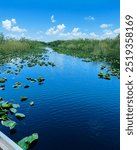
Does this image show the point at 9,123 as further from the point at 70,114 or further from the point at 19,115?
the point at 70,114

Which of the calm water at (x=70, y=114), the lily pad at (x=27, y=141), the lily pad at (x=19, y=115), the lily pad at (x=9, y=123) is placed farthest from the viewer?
the lily pad at (x=19, y=115)

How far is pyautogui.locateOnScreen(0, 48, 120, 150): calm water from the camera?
20.9 ft

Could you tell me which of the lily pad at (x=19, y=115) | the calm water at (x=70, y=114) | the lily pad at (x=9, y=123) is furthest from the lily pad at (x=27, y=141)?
the lily pad at (x=19, y=115)


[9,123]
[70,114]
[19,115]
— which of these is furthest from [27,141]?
[70,114]

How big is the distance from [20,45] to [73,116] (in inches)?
942

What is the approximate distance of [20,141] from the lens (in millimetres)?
6012

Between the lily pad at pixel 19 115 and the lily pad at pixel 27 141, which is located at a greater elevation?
the lily pad at pixel 19 115

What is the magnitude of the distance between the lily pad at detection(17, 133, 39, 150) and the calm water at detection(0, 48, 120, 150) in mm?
138

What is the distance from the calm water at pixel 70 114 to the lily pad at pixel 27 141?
0.14 metres

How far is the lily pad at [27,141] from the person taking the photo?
591 centimetres

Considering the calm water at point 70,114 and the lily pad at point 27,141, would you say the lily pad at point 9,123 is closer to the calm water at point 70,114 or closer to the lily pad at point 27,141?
the calm water at point 70,114

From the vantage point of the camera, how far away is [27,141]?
6.02 metres

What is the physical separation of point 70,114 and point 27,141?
2.28 m

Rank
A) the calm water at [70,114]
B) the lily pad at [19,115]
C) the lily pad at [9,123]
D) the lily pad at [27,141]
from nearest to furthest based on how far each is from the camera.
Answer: the lily pad at [27,141]
the calm water at [70,114]
the lily pad at [9,123]
the lily pad at [19,115]
